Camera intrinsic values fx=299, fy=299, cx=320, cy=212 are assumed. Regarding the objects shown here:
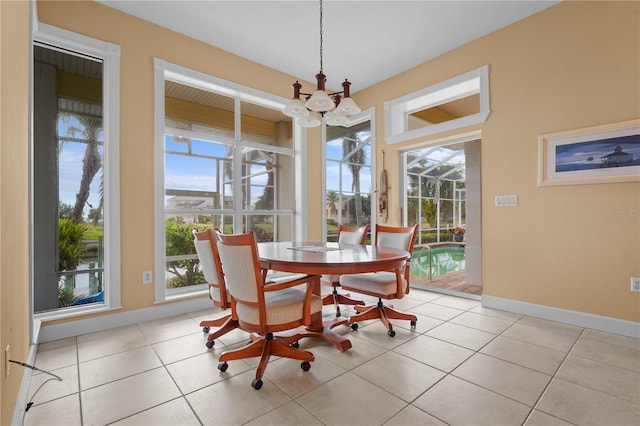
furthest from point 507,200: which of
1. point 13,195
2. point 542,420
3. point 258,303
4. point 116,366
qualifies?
point 13,195

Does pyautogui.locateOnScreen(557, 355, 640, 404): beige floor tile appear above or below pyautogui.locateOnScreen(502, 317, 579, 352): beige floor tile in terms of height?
above

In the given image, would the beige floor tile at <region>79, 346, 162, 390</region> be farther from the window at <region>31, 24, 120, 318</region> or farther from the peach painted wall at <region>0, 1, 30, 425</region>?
the window at <region>31, 24, 120, 318</region>

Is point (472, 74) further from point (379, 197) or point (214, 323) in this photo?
point (214, 323)

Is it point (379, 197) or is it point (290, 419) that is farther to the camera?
point (379, 197)

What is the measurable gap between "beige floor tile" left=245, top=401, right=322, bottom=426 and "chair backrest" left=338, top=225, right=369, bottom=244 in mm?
2045

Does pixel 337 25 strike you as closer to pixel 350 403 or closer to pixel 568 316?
pixel 350 403

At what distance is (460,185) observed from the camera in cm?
406

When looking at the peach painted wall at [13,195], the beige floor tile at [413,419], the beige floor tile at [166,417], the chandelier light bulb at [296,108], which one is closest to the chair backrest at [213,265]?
the beige floor tile at [166,417]

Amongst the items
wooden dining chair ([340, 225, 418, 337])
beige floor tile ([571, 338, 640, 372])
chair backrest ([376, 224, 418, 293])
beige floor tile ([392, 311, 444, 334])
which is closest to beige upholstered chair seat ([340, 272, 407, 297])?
wooden dining chair ([340, 225, 418, 337])

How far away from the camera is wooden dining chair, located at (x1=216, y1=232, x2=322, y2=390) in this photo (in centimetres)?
185

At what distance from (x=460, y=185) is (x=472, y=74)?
1.38m

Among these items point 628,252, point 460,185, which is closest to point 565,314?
point 628,252

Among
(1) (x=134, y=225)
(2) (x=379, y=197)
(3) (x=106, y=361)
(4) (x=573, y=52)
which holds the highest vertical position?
(4) (x=573, y=52)

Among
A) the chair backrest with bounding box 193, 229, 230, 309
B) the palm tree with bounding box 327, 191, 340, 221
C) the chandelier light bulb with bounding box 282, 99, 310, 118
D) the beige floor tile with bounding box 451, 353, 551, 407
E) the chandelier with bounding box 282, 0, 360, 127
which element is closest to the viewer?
the beige floor tile with bounding box 451, 353, 551, 407
